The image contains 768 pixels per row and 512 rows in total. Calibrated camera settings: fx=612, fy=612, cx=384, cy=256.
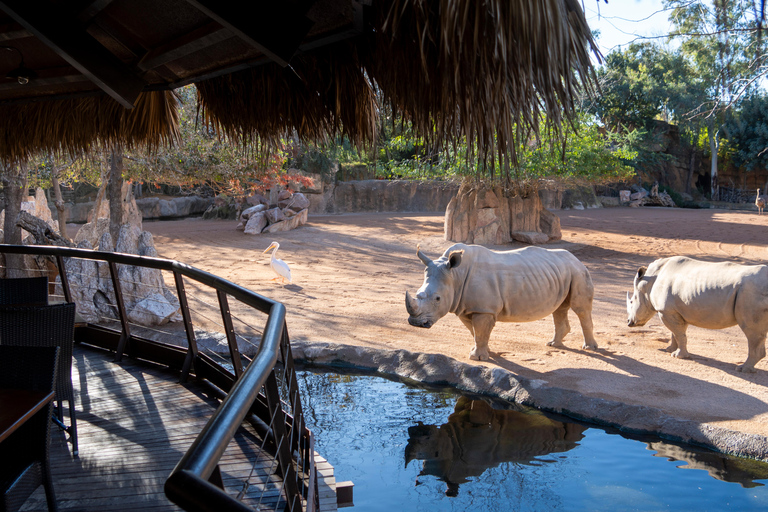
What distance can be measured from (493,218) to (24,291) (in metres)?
13.1

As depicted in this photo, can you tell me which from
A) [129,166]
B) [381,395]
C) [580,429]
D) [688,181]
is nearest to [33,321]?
[381,395]

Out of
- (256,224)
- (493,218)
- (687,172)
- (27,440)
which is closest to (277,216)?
(256,224)

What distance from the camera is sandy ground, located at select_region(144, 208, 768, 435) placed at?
5801mm

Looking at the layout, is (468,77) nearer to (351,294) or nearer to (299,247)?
(351,294)

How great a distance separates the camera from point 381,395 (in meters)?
6.07

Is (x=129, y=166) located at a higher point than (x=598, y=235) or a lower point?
higher

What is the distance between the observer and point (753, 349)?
6.09 metres

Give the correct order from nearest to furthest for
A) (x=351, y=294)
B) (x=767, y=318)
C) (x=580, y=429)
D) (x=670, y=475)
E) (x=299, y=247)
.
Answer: (x=670, y=475) < (x=580, y=429) < (x=767, y=318) < (x=351, y=294) < (x=299, y=247)

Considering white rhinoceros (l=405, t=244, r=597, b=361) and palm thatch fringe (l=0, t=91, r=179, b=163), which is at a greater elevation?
palm thatch fringe (l=0, t=91, r=179, b=163)

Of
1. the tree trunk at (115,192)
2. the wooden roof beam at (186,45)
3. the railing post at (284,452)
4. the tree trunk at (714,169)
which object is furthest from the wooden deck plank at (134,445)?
the tree trunk at (714,169)

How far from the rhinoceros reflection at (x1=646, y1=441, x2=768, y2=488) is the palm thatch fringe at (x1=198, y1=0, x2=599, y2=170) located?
10.3 ft

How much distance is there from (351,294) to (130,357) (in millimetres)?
6339

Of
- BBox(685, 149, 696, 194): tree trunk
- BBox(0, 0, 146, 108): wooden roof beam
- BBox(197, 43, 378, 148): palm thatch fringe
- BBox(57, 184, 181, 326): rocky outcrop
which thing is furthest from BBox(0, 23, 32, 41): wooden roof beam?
BBox(685, 149, 696, 194): tree trunk

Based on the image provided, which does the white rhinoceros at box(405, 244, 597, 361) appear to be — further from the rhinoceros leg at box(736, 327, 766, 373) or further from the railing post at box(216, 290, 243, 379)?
the railing post at box(216, 290, 243, 379)
